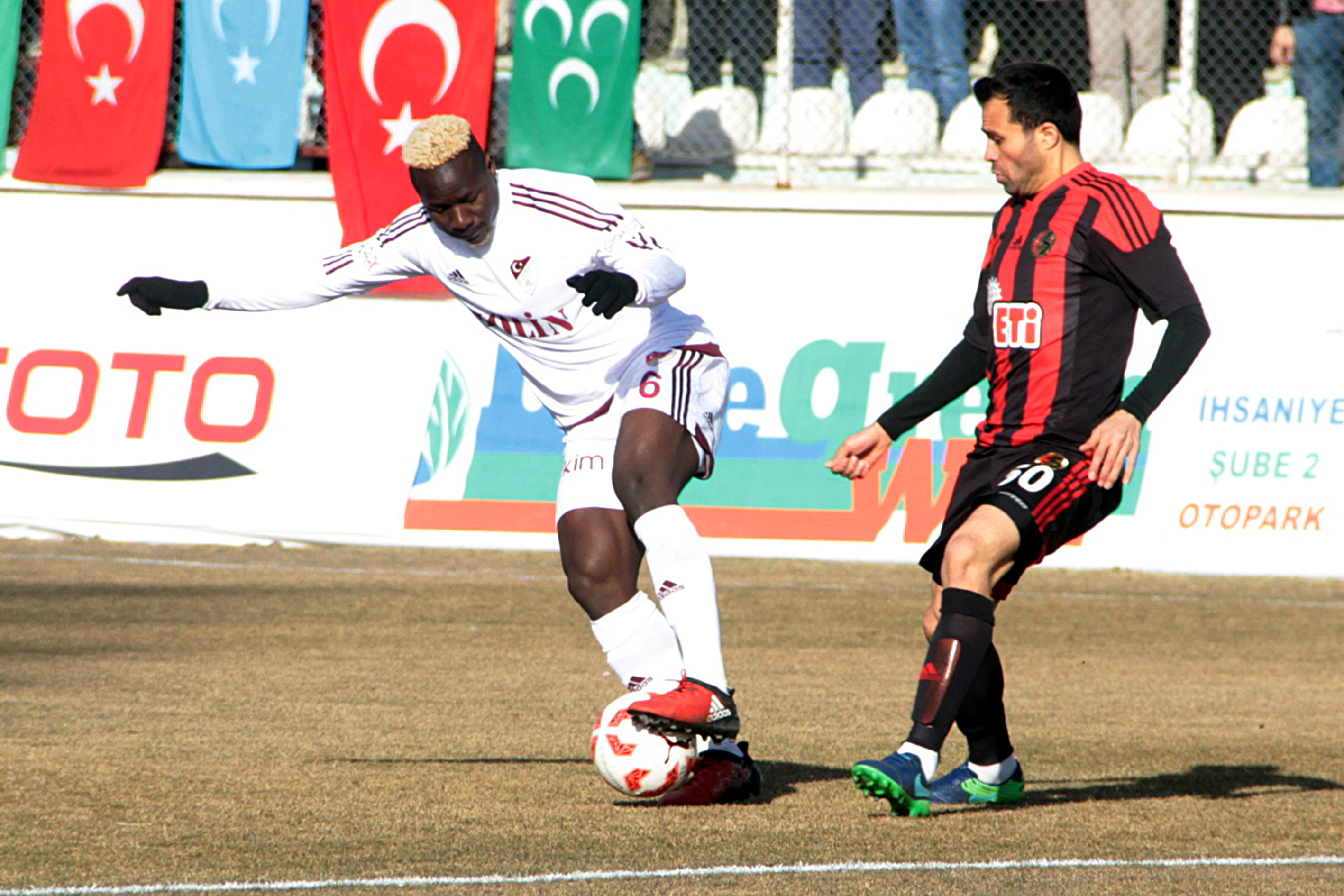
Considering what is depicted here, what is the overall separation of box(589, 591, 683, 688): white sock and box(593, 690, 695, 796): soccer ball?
374mm

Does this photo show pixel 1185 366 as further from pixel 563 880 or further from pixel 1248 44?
pixel 1248 44

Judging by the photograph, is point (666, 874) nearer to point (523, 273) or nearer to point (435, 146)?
point (523, 273)

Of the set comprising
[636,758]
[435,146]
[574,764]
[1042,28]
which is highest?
[1042,28]

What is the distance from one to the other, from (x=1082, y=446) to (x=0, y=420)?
Result: 1053 cm

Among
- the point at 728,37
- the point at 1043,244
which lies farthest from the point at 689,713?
the point at 728,37

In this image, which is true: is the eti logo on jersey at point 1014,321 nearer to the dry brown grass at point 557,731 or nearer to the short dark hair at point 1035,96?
the short dark hair at point 1035,96

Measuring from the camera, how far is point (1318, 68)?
46.3 feet

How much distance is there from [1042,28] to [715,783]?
35.0 feet

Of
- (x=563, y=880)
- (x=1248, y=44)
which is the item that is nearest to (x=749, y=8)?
(x=1248, y=44)

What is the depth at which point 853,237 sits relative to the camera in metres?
13.4

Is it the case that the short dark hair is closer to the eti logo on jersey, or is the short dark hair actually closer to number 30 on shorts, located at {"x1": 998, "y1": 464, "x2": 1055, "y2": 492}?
the eti logo on jersey

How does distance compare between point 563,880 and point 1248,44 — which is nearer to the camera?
point 563,880

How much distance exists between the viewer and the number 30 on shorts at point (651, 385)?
5754 millimetres

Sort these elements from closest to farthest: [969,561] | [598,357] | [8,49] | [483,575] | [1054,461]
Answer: [969,561] → [1054,461] → [598,357] → [483,575] → [8,49]
